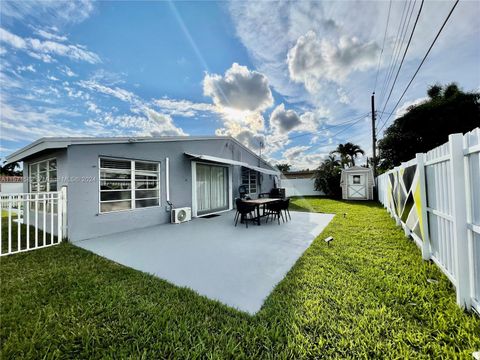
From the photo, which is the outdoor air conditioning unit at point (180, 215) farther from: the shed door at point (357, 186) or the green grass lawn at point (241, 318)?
the shed door at point (357, 186)

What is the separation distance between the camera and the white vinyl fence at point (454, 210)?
2.34m

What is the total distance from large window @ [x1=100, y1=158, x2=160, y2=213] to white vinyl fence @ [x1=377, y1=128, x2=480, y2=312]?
28.2 ft

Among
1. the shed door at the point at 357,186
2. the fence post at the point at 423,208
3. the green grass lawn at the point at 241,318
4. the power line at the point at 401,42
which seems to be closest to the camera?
the green grass lawn at the point at 241,318

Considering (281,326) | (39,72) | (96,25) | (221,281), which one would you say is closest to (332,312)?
(281,326)

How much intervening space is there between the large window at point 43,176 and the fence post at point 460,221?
10364 millimetres

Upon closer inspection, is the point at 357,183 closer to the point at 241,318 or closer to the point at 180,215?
the point at 180,215

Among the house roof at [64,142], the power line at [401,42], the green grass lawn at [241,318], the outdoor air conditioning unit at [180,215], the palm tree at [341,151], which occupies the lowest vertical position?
the green grass lawn at [241,318]

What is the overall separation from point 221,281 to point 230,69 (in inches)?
450

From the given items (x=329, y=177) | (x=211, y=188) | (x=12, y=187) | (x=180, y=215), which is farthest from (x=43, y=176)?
(x=329, y=177)

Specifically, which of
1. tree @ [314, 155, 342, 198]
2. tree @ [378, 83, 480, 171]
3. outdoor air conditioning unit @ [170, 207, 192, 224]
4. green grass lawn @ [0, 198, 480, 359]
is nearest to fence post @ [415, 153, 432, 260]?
green grass lawn @ [0, 198, 480, 359]

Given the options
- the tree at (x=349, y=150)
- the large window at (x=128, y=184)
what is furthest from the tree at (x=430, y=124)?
the large window at (x=128, y=184)

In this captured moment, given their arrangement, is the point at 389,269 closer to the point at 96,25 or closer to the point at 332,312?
the point at 332,312

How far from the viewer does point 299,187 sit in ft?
77.2

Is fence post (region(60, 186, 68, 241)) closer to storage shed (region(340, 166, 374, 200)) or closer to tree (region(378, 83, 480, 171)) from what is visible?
storage shed (region(340, 166, 374, 200))
